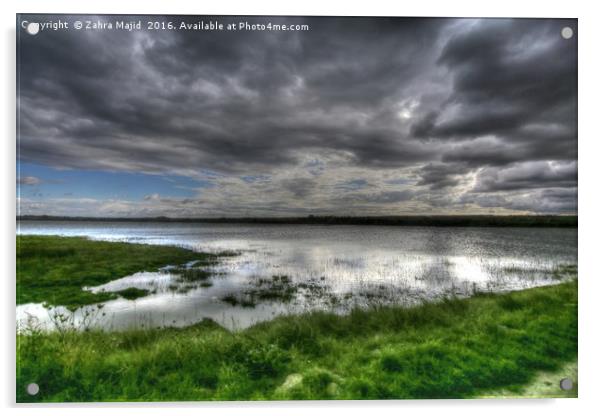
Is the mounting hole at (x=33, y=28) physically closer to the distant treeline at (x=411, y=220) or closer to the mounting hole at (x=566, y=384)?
the distant treeline at (x=411, y=220)

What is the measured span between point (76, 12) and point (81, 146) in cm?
274

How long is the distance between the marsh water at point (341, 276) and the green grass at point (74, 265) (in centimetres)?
36

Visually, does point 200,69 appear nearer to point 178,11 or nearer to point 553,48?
point 178,11

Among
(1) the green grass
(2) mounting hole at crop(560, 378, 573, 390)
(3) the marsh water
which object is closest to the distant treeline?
(3) the marsh water

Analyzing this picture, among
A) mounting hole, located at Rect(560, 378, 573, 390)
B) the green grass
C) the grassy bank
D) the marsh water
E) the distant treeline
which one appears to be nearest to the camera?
the grassy bank

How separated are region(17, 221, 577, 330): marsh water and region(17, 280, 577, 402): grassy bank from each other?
684 millimetres

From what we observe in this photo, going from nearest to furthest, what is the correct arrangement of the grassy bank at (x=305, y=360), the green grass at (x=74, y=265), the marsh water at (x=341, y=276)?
the grassy bank at (x=305, y=360)
the green grass at (x=74, y=265)
the marsh water at (x=341, y=276)

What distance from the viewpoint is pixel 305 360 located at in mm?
4945

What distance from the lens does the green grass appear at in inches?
208

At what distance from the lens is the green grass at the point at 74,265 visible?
17.4ft

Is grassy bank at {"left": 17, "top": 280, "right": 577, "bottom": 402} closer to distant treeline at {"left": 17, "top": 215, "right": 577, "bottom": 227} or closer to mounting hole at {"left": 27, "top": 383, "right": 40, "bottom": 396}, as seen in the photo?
mounting hole at {"left": 27, "top": 383, "right": 40, "bottom": 396}

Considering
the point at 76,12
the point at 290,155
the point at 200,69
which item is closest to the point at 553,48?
the point at 290,155

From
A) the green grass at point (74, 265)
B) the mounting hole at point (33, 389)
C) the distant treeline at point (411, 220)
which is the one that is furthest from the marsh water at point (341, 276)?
the mounting hole at point (33, 389)

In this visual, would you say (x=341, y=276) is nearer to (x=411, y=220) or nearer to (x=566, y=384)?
(x=411, y=220)
